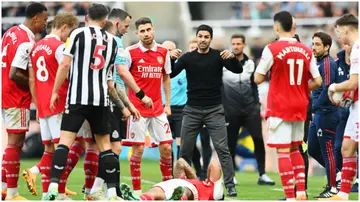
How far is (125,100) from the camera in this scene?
436 inches

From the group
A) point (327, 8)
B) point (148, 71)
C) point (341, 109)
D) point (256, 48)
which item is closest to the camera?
point (148, 71)

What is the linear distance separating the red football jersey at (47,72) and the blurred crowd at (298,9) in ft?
57.2

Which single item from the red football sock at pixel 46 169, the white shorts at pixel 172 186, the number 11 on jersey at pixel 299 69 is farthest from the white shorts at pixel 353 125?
the red football sock at pixel 46 169

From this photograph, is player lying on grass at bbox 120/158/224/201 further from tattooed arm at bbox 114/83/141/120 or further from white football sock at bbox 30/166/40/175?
white football sock at bbox 30/166/40/175

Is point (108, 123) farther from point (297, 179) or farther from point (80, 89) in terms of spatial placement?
point (297, 179)

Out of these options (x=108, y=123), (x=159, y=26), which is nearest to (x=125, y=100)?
(x=108, y=123)

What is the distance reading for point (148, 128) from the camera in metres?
12.4

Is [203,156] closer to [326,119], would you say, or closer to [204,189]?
[326,119]

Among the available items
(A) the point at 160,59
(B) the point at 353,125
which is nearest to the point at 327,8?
(A) the point at 160,59

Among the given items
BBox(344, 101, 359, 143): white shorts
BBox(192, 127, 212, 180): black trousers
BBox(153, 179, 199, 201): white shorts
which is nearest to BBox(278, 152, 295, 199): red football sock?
Result: BBox(344, 101, 359, 143): white shorts

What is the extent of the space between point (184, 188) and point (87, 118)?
1.38 m

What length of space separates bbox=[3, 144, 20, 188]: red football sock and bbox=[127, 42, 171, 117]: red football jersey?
6.08ft

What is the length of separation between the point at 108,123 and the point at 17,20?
15.4 metres

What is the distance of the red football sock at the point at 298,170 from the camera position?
10.5 m
